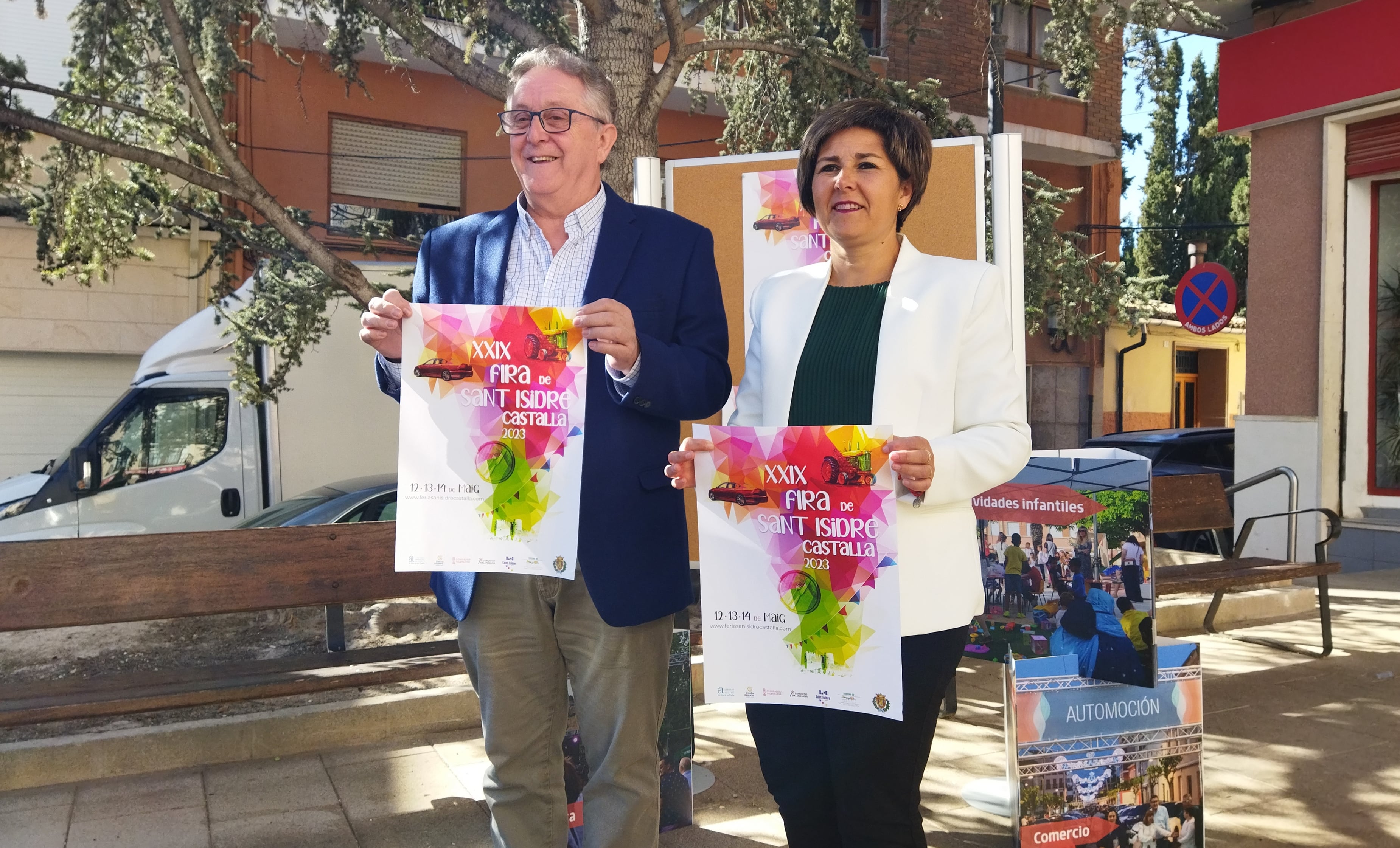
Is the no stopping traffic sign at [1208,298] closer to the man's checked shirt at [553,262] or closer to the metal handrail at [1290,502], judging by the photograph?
the metal handrail at [1290,502]

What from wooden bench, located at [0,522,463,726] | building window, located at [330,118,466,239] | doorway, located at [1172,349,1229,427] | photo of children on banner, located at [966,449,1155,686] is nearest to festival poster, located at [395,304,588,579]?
photo of children on banner, located at [966,449,1155,686]

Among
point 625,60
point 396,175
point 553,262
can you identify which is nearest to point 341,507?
point 625,60

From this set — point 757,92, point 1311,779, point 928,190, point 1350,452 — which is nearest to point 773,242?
point 928,190

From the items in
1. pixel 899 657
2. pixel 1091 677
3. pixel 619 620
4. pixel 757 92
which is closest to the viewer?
pixel 899 657

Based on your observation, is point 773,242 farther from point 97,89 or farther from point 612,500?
point 97,89

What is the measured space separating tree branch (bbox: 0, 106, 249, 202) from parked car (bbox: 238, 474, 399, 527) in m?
1.96

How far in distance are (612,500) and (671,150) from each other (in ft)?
47.8

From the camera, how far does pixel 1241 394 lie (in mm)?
28500

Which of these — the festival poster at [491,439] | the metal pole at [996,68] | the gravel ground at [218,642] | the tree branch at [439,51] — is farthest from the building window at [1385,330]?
the festival poster at [491,439]

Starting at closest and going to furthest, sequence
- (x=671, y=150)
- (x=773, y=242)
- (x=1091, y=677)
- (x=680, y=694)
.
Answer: (x=1091, y=677) < (x=680, y=694) < (x=773, y=242) < (x=671, y=150)

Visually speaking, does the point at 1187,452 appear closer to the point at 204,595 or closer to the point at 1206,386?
the point at 204,595

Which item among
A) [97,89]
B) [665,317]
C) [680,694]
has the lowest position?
[680,694]

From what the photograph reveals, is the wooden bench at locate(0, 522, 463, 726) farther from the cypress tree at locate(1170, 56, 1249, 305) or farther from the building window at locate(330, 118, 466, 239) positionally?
the cypress tree at locate(1170, 56, 1249, 305)

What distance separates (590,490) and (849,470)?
571 mm
